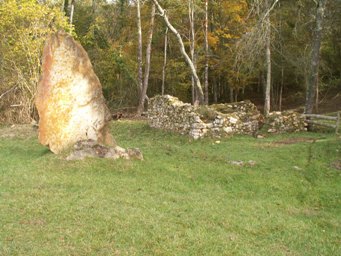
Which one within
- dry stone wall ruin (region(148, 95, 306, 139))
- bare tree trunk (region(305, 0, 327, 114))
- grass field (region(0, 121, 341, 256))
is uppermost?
bare tree trunk (region(305, 0, 327, 114))

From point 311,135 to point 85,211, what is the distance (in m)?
10.7

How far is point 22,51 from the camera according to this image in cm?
2059

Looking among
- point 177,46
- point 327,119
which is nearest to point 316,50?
point 327,119

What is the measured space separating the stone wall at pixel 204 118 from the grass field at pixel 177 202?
1838 millimetres

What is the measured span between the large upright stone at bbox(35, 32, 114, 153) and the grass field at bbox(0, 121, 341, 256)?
2.47ft

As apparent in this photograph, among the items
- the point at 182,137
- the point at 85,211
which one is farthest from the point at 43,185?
the point at 182,137

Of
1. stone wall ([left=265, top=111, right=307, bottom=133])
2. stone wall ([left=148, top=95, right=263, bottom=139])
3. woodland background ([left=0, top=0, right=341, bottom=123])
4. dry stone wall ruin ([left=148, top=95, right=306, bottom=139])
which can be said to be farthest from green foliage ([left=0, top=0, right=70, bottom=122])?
stone wall ([left=265, top=111, right=307, bottom=133])

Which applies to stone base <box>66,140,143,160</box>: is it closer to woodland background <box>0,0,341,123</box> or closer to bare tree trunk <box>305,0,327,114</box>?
woodland background <box>0,0,341,123</box>

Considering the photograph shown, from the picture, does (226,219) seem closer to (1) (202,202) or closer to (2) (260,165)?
(1) (202,202)

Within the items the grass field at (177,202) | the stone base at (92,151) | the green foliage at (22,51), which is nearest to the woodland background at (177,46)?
the green foliage at (22,51)

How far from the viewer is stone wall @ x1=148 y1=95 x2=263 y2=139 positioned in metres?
14.8

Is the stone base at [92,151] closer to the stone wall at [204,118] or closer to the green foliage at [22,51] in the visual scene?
the stone wall at [204,118]

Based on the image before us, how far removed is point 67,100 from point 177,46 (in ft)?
67.7

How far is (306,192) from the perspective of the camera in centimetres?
892
